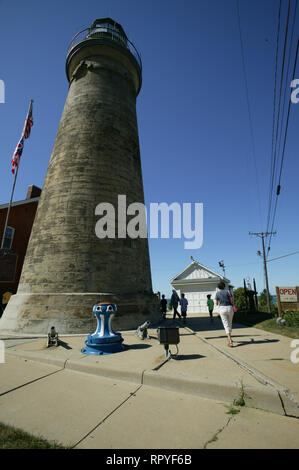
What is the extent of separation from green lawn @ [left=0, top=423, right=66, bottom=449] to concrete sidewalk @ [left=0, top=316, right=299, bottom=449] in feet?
0.37

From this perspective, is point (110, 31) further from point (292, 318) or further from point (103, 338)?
point (292, 318)

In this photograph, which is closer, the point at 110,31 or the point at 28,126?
the point at 28,126

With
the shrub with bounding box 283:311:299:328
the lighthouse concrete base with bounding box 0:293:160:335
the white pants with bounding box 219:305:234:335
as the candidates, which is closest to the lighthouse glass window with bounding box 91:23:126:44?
the lighthouse concrete base with bounding box 0:293:160:335

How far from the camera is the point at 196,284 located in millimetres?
22828

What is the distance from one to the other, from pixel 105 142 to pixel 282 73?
7.30m

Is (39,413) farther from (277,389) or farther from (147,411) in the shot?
(277,389)

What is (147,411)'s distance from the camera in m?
2.70

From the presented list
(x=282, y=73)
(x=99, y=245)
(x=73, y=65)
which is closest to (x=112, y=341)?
(x=99, y=245)

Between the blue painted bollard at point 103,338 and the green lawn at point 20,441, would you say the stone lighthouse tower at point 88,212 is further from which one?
the green lawn at point 20,441

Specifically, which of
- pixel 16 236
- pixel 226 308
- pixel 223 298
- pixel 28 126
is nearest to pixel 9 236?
pixel 16 236

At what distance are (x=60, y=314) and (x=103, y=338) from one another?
326 cm

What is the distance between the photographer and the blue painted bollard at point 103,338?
510cm

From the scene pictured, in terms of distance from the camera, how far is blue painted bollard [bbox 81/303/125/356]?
16.7 feet

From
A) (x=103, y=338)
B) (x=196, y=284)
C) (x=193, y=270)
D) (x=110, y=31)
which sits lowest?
(x=103, y=338)
